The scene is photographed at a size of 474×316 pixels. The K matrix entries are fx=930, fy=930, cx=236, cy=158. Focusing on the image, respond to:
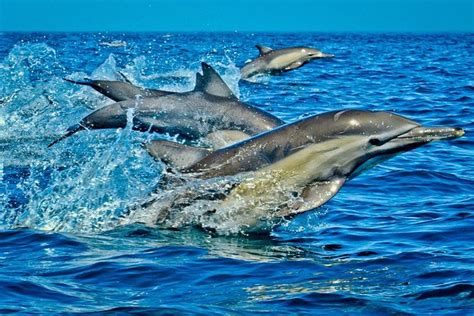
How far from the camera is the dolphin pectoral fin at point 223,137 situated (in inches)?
450

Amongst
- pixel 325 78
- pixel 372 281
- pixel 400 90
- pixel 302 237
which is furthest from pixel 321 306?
pixel 325 78

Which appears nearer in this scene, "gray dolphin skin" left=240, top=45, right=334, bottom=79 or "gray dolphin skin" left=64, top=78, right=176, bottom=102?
"gray dolphin skin" left=64, top=78, right=176, bottom=102

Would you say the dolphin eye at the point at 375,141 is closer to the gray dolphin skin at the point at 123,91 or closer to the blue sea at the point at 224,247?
the blue sea at the point at 224,247

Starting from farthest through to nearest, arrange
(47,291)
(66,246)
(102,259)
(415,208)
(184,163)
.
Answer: (415,208), (184,163), (66,246), (102,259), (47,291)

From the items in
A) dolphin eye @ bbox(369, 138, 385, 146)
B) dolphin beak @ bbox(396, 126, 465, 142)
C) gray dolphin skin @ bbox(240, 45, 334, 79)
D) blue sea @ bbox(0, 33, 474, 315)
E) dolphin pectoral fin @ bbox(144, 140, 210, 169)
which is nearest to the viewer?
blue sea @ bbox(0, 33, 474, 315)

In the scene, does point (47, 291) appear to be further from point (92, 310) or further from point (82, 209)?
point (82, 209)

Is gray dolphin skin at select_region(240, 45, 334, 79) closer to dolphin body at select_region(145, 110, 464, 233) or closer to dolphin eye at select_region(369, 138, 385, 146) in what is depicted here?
dolphin body at select_region(145, 110, 464, 233)

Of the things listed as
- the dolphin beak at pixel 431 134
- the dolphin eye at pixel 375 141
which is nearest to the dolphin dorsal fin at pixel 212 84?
the dolphin eye at pixel 375 141

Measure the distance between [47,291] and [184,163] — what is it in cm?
246

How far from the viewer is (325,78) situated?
31.2 m

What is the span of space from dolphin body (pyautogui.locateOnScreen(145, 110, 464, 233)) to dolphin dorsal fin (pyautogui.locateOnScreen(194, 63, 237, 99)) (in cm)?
335

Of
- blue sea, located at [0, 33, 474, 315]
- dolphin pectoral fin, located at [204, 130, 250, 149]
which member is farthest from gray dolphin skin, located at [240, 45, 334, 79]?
dolphin pectoral fin, located at [204, 130, 250, 149]

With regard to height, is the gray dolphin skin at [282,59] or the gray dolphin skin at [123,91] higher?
the gray dolphin skin at [282,59]

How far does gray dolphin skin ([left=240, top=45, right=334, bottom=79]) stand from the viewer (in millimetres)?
24500
